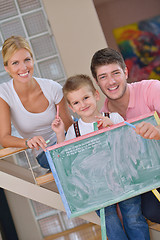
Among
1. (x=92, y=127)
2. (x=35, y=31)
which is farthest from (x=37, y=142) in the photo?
(x=35, y=31)

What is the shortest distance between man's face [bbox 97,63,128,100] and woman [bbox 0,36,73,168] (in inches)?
15.7

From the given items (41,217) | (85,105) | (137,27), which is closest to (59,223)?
(41,217)

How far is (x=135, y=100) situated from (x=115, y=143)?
16.2 inches

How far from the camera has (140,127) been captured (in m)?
1.59

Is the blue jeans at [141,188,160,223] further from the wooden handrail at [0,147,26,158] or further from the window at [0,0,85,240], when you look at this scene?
the window at [0,0,85,240]

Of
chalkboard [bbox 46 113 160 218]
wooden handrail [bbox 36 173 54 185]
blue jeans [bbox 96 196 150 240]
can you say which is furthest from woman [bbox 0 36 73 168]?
blue jeans [bbox 96 196 150 240]

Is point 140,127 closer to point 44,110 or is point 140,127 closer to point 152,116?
point 152,116

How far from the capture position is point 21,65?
84.3 inches

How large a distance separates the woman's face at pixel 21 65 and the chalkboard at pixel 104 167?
710 mm

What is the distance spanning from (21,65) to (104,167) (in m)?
0.87

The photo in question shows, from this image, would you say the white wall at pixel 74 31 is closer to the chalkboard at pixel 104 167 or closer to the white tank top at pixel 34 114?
the white tank top at pixel 34 114

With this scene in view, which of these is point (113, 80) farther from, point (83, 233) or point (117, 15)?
point (117, 15)

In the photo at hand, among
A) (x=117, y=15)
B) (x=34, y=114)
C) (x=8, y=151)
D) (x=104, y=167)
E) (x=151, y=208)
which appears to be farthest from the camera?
(x=117, y=15)

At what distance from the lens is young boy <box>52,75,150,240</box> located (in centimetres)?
177
